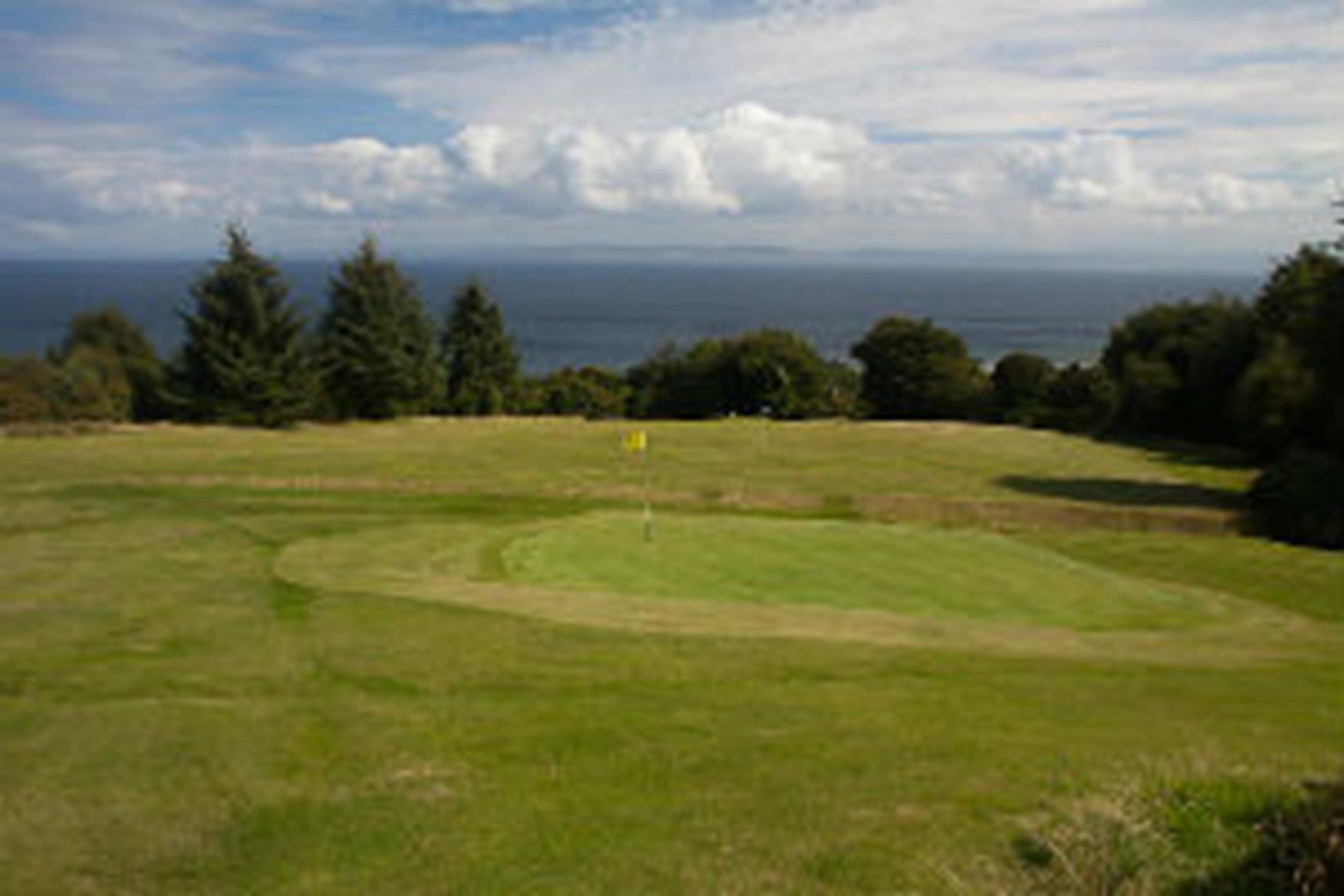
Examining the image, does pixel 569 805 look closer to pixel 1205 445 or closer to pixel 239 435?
pixel 239 435

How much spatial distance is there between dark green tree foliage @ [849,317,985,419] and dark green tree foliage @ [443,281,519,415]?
32.4 m

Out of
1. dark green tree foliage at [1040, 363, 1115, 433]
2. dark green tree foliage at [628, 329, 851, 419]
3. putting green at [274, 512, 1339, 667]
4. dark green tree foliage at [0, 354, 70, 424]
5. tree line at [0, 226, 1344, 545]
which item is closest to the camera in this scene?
putting green at [274, 512, 1339, 667]

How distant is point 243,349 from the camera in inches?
2090

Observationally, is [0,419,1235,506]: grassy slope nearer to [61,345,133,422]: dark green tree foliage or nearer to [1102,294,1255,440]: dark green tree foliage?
[1102,294,1255,440]: dark green tree foliage

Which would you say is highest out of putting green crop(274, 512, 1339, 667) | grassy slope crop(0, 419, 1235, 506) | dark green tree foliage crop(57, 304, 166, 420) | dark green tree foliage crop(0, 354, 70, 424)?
dark green tree foliage crop(57, 304, 166, 420)

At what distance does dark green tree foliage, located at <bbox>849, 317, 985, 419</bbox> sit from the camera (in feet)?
274

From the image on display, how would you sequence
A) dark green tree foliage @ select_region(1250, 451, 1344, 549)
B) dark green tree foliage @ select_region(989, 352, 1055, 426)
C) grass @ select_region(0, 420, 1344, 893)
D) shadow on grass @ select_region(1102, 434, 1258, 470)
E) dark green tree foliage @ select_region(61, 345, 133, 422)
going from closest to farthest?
1. grass @ select_region(0, 420, 1344, 893)
2. dark green tree foliage @ select_region(1250, 451, 1344, 549)
3. shadow on grass @ select_region(1102, 434, 1258, 470)
4. dark green tree foliage @ select_region(61, 345, 133, 422)
5. dark green tree foliage @ select_region(989, 352, 1055, 426)

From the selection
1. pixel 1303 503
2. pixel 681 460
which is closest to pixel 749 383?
pixel 681 460

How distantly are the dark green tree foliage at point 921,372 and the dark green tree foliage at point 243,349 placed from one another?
49430 mm

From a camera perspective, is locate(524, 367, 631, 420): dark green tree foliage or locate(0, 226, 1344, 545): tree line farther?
locate(524, 367, 631, 420): dark green tree foliage

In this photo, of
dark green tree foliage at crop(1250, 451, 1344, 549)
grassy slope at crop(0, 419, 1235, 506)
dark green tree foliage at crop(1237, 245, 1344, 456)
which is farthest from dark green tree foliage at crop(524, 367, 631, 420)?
dark green tree foliage at crop(1250, 451, 1344, 549)

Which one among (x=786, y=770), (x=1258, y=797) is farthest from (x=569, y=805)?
(x=1258, y=797)

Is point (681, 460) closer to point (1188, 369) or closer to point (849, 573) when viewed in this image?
point (849, 573)

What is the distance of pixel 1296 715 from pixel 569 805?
29.0 feet
